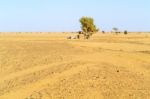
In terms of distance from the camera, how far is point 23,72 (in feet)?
52.5

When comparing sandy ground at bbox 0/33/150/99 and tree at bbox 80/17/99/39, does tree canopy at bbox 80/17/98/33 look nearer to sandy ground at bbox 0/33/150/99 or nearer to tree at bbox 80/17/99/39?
tree at bbox 80/17/99/39

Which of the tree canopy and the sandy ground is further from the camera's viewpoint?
the tree canopy

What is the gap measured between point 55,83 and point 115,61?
518cm

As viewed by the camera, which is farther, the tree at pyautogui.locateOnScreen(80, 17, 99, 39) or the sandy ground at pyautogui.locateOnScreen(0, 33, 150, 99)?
the tree at pyautogui.locateOnScreen(80, 17, 99, 39)

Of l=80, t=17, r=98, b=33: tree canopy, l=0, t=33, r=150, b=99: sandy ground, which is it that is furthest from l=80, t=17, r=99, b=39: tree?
l=0, t=33, r=150, b=99: sandy ground

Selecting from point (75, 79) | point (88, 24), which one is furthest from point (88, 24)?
A: point (75, 79)

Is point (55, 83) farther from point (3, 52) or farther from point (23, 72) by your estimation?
point (3, 52)

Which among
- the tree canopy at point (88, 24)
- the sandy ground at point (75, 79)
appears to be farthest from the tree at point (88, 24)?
the sandy ground at point (75, 79)

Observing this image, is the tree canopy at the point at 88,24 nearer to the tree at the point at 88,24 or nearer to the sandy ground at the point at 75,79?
the tree at the point at 88,24

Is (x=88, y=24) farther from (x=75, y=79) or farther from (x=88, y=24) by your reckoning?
(x=75, y=79)

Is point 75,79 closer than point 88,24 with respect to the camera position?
Yes

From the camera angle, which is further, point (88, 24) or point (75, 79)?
point (88, 24)

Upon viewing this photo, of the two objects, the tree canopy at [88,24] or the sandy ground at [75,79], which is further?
the tree canopy at [88,24]

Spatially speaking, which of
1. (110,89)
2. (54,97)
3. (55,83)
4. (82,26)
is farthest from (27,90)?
(82,26)
